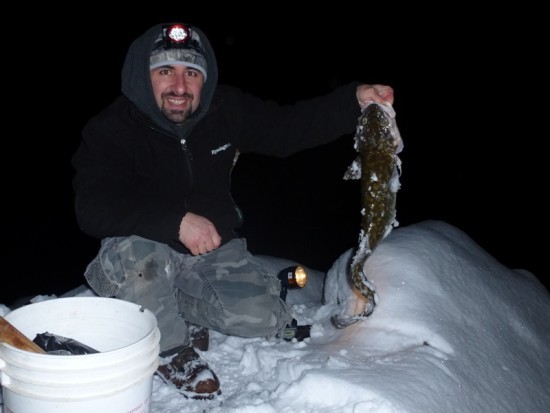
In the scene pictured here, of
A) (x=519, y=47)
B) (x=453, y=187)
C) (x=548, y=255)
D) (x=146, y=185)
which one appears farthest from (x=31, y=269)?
(x=519, y=47)

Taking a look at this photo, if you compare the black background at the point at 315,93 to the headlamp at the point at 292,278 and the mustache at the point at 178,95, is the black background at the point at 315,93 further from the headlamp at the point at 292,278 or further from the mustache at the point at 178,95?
the mustache at the point at 178,95

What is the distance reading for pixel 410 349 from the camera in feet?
8.74

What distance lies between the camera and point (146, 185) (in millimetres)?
3217

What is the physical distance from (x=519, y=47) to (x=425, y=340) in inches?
2396

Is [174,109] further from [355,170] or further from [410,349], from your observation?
[410,349]

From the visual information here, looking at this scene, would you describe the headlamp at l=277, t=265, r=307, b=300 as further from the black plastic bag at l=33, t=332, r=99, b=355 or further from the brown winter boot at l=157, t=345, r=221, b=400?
the black plastic bag at l=33, t=332, r=99, b=355

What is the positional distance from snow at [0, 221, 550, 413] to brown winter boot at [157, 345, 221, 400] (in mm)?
52

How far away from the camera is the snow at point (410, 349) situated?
92.2 inches

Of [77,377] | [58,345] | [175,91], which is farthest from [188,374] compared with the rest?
[175,91]

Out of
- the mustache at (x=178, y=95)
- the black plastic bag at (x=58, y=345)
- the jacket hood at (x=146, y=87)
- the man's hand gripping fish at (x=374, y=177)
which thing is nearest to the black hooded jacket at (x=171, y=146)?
the jacket hood at (x=146, y=87)

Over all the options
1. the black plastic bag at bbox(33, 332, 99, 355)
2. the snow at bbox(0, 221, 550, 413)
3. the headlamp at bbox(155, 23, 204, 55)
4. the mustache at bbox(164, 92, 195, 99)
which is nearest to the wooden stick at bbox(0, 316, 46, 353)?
the black plastic bag at bbox(33, 332, 99, 355)

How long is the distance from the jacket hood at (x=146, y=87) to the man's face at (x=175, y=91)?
0.04 meters

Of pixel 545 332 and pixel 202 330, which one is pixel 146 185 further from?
pixel 545 332

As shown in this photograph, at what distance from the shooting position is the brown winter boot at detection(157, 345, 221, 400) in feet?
8.64
